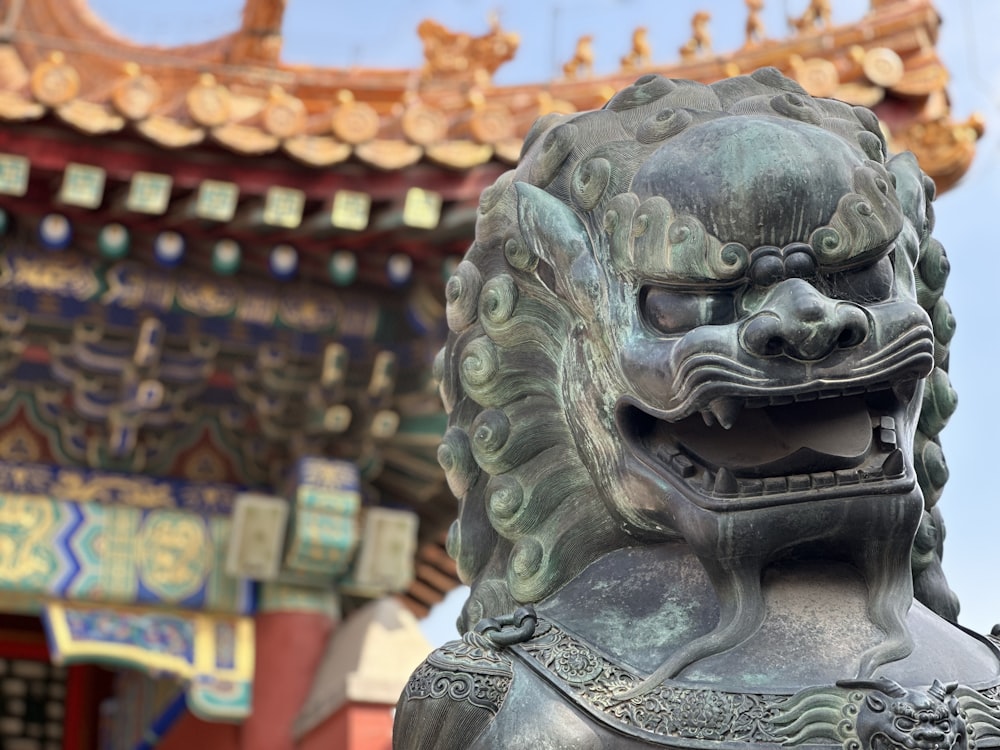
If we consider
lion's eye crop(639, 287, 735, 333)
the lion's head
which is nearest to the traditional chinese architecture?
the lion's head

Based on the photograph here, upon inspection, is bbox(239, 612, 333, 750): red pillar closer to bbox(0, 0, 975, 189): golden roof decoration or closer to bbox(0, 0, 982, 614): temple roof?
bbox(0, 0, 982, 614): temple roof

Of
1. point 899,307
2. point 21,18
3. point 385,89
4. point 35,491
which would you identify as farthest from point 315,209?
point 899,307

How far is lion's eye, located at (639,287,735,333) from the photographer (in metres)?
1.63

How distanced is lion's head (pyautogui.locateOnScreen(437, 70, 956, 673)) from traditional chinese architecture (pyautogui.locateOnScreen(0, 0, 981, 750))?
2.89m

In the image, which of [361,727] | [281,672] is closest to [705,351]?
[361,727]

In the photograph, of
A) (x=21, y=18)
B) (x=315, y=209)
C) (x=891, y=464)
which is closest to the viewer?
(x=891, y=464)

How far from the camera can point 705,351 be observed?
157 cm

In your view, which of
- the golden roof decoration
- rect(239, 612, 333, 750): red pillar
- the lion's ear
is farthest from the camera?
rect(239, 612, 333, 750): red pillar

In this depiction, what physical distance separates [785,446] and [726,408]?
8 centimetres

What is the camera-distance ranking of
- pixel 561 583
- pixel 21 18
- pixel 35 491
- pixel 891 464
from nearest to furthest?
pixel 891 464
pixel 561 583
pixel 35 491
pixel 21 18

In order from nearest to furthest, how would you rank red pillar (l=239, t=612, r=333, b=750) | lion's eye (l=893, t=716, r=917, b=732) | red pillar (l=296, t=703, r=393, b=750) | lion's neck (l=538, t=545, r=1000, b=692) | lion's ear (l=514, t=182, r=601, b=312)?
lion's eye (l=893, t=716, r=917, b=732) → lion's neck (l=538, t=545, r=1000, b=692) → lion's ear (l=514, t=182, r=601, b=312) → red pillar (l=296, t=703, r=393, b=750) → red pillar (l=239, t=612, r=333, b=750)

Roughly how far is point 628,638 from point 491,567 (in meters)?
0.25

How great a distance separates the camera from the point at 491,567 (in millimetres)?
1836

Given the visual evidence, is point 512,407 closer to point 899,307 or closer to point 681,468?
point 681,468
